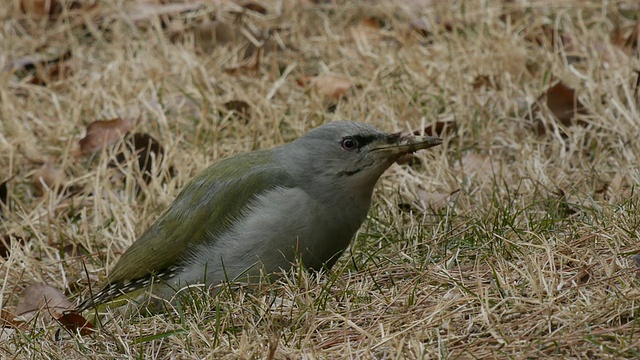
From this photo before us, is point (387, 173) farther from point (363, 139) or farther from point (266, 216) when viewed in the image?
point (266, 216)

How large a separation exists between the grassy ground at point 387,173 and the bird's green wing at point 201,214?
0.41 m

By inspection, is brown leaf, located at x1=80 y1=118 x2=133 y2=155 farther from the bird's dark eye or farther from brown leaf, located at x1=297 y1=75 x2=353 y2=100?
the bird's dark eye

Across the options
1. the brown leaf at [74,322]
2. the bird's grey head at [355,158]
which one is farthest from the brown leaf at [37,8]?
the brown leaf at [74,322]

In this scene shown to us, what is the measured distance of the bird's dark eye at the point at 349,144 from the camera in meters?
4.34

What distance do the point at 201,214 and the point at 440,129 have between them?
1843 millimetres

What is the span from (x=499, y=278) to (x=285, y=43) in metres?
4.03

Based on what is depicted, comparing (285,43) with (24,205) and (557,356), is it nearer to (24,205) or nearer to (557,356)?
(24,205)

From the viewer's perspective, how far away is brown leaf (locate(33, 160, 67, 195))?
18.4 feet

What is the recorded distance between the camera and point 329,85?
6.33 m

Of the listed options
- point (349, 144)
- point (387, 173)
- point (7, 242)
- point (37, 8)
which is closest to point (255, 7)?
point (37, 8)

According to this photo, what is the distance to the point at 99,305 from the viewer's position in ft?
14.2

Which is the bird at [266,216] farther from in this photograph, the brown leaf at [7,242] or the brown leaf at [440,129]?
the brown leaf at [440,129]

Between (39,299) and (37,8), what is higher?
(37,8)

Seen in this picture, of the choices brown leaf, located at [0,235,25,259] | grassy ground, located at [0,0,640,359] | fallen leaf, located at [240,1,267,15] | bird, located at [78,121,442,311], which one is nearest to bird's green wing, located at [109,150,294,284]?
bird, located at [78,121,442,311]
